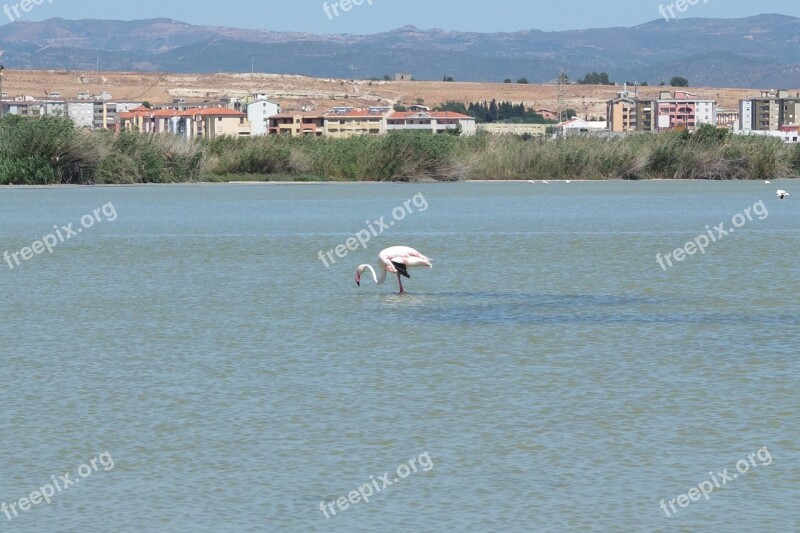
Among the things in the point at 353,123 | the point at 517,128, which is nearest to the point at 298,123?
the point at 353,123

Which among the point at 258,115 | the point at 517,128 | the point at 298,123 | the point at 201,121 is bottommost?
the point at 517,128

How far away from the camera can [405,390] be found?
14.0 metres

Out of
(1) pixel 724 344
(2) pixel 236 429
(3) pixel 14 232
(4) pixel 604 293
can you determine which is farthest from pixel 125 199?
(2) pixel 236 429

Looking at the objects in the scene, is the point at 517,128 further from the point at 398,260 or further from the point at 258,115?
the point at 398,260

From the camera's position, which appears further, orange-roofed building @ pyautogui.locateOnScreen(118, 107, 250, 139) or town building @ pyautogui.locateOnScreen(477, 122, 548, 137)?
town building @ pyautogui.locateOnScreen(477, 122, 548, 137)

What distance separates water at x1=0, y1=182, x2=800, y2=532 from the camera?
9.93 meters

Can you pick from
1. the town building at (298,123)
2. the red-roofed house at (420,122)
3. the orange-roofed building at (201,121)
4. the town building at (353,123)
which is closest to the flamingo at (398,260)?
the orange-roofed building at (201,121)

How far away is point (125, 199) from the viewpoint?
2317 inches

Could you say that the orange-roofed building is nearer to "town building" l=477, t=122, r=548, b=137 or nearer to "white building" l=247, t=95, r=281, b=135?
"white building" l=247, t=95, r=281, b=135

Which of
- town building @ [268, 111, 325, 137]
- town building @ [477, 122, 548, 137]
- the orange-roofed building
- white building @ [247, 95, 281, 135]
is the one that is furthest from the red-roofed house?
white building @ [247, 95, 281, 135]

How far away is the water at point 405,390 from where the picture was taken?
9930 mm

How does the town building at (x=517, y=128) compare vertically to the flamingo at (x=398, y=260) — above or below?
below

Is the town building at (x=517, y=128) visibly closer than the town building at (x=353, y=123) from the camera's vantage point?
No

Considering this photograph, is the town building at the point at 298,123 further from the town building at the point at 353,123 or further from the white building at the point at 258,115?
the white building at the point at 258,115
